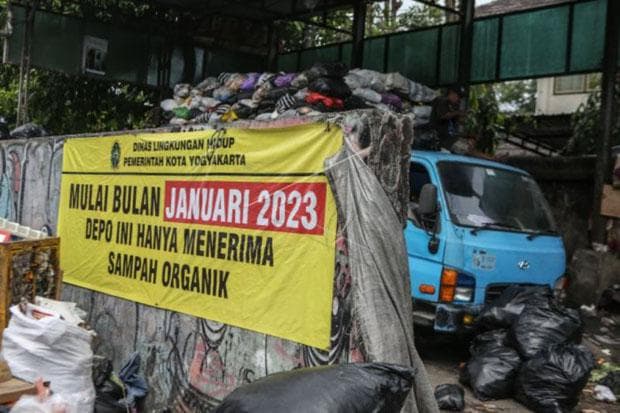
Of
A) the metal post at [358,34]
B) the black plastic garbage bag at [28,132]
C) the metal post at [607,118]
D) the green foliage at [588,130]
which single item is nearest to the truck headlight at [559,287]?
the metal post at [607,118]

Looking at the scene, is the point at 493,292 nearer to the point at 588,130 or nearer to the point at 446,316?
the point at 446,316

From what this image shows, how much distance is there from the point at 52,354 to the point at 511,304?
4.00 meters

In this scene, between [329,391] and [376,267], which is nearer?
[329,391]

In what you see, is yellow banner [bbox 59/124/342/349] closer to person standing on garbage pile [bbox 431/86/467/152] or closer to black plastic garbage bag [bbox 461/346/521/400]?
black plastic garbage bag [bbox 461/346/521/400]

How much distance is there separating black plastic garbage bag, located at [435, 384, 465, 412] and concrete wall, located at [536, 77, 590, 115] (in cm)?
1828

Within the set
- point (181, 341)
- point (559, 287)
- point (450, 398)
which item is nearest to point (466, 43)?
point (559, 287)

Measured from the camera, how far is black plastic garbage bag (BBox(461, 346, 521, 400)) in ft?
17.6

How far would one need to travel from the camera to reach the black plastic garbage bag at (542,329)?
17.8ft

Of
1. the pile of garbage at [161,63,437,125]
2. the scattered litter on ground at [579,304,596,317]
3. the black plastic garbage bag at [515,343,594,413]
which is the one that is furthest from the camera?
the scattered litter on ground at [579,304,596,317]

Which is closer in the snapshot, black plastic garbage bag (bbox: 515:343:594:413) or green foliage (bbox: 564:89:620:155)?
black plastic garbage bag (bbox: 515:343:594:413)

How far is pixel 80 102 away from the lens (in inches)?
586

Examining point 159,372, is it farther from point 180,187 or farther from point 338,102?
point 338,102

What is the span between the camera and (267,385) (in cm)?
249

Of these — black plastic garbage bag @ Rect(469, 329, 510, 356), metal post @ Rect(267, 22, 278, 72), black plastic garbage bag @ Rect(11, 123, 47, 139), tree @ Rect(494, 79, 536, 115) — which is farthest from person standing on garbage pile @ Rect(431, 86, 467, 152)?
tree @ Rect(494, 79, 536, 115)
